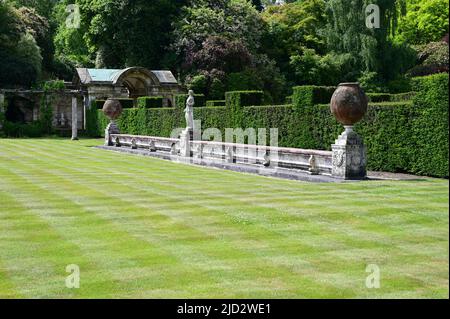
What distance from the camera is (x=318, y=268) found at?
24.5 feet

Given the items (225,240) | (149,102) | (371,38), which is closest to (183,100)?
(149,102)

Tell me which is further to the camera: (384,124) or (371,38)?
(371,38)

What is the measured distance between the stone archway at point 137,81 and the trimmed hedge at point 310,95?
31.2 meters

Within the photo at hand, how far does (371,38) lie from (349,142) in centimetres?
3494

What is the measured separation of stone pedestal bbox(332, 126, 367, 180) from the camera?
17109 millimetres

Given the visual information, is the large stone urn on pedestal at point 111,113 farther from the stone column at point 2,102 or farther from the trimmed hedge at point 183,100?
the stone column at point 2,102

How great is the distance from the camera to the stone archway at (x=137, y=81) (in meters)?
53.5

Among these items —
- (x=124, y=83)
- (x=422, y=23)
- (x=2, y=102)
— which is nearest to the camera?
(x=2, y=102)

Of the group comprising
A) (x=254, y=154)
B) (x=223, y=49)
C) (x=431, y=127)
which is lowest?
(x=254, y=154)

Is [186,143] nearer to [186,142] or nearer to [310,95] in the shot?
[186,142]

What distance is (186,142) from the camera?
28312 mm

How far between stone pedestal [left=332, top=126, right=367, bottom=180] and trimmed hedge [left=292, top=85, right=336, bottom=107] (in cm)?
647

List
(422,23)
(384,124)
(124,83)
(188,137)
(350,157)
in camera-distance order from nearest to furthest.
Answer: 1. (350,157)
2. (384,124)
3. (188,137)
4. (124,83)
5. (422,23)

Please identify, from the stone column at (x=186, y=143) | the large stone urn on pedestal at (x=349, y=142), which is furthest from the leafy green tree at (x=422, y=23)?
the large stone urn on pedestal at (x=349, y=142)
